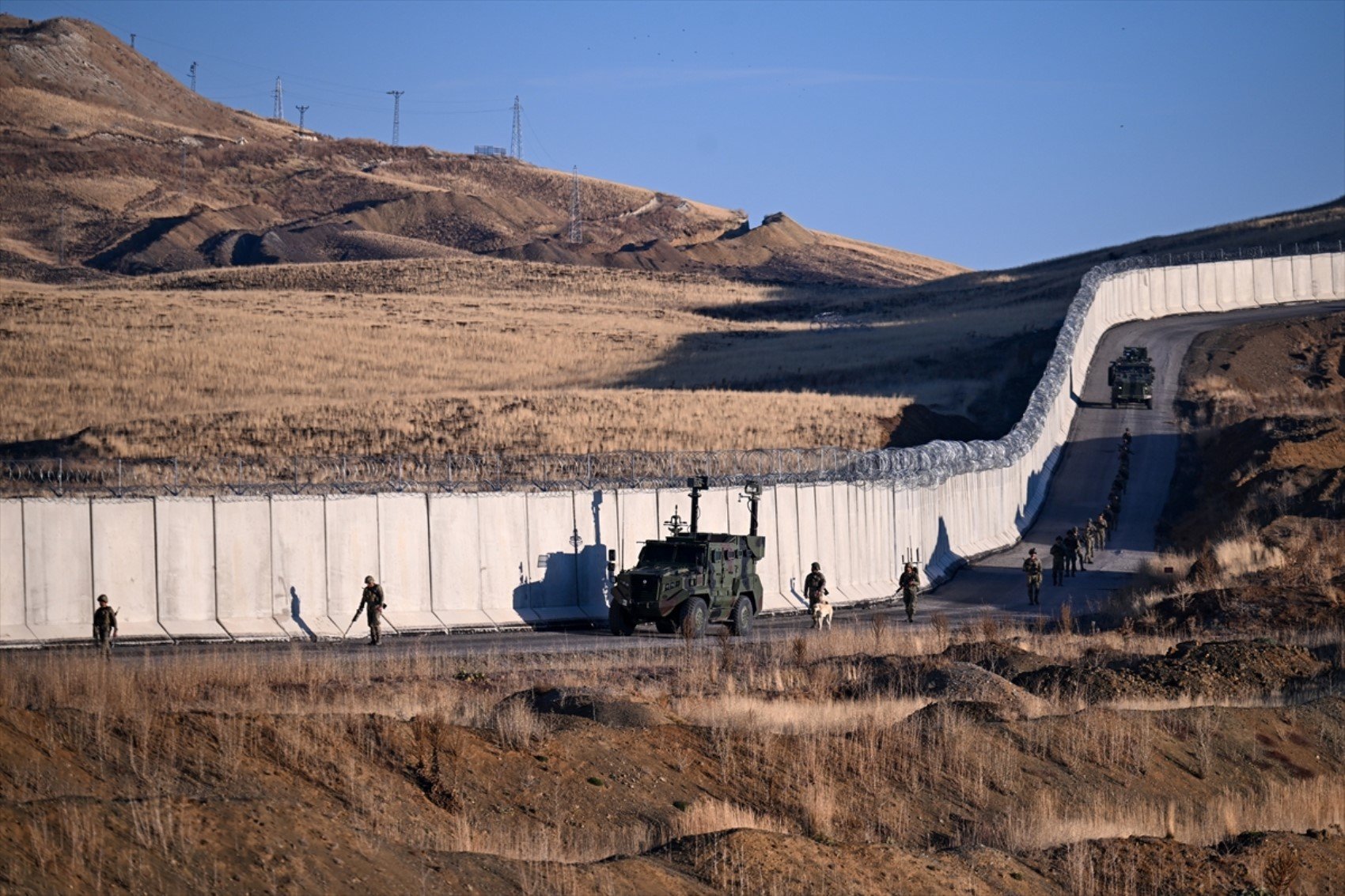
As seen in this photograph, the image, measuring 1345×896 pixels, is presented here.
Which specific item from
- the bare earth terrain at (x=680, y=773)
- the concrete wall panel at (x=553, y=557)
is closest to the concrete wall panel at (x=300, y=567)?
the bare earth terrain at (x=680, y=773)

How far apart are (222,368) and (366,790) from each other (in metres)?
64.8

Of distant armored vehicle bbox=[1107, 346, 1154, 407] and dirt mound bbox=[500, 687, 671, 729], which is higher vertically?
distant armored vehicle bbox=[1107, 346, 1154, 407]

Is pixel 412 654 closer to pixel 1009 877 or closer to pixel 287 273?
pixel 1009 877

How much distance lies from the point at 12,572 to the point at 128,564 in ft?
6.29

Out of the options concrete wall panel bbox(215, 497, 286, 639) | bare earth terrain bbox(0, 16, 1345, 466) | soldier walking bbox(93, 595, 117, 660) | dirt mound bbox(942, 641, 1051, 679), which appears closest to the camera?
dirt mound bbox(942, 641, 1051, 679)

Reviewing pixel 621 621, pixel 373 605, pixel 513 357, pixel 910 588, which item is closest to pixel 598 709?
pixel 373 605

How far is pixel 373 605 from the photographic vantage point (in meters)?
28.2

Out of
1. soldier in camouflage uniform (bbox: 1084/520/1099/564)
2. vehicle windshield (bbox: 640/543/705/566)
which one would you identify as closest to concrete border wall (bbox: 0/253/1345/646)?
vehicle windshield (bbox: 640/543/705/566)

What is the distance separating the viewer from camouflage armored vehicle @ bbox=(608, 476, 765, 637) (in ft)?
96.9

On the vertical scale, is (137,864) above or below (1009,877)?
above

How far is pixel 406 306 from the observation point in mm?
104000

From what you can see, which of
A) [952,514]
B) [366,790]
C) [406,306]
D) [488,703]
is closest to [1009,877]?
[366,790]

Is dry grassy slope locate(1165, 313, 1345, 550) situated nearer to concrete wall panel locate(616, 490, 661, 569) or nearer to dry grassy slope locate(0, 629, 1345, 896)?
concrete wall panel locate(616, 490, 661, 569)

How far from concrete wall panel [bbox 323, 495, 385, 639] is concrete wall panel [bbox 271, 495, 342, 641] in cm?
14
